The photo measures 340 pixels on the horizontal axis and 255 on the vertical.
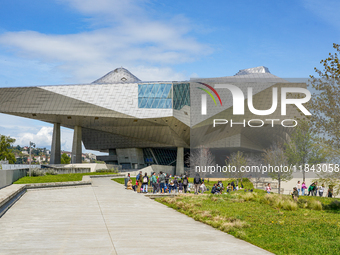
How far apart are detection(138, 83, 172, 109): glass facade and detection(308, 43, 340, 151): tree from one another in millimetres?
37302

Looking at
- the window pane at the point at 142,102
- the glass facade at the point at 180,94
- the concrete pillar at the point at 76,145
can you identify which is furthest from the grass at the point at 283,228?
the concrete pillar at the point at 76,145

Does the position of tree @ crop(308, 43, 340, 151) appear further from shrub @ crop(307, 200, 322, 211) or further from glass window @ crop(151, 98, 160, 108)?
glass window @ crop(151, 98, 160, 108)

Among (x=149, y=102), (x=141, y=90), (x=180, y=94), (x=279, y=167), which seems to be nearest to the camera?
(x=279, y=167)

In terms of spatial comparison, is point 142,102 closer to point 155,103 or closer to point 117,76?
point 155,103

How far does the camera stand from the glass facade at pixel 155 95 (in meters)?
53.7

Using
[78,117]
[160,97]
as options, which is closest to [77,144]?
[78,117]

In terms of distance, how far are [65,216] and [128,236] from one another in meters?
4.25

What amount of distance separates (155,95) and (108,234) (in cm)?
4629

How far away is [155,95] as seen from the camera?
178 ft

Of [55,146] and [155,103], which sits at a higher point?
[155,103]

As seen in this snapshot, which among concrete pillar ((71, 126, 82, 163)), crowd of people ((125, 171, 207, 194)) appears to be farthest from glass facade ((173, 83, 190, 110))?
crowd of people ((125, 171, 207, 194))

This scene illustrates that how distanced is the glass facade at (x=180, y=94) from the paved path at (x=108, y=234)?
4289cm

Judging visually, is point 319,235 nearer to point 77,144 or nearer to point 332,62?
point 332,62

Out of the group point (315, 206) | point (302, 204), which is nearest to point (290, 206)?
point (315, 206)
